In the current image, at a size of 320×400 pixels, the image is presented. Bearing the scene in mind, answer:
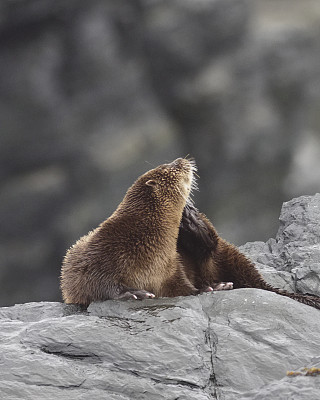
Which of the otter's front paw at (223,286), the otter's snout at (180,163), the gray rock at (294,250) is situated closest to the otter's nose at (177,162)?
the otter's snout at (180,163)

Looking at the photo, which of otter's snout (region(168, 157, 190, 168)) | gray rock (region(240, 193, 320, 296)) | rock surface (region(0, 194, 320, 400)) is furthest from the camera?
gray rock (region(240, 193, 320, 296))

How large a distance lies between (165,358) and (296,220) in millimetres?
3893

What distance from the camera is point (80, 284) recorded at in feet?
18.1

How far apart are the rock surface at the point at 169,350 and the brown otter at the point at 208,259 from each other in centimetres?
79

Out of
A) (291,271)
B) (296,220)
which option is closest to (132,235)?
(291,271)

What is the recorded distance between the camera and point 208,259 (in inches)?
243

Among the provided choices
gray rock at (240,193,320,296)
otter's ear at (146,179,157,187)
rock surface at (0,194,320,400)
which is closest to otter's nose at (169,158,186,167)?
otter's ear at (146,179,157,187)

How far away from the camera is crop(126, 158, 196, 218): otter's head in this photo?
5.76 metres

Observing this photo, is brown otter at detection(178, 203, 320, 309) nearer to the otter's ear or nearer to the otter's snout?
the otter's snout

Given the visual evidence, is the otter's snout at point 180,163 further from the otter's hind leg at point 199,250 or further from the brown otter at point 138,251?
the otter's hind leg at point 199,250

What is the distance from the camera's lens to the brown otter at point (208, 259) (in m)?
6.13

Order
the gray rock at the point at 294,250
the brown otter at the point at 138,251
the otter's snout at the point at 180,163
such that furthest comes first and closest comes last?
1. the gray rock at the point at 294,250
2. the otter's snout at the point at 180,163
3. the brown otter at the point at 138,251

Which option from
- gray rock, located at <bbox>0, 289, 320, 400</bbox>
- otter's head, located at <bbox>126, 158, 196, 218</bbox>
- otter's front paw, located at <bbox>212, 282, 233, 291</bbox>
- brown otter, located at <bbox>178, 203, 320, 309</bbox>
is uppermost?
otter's head, located at <bbox>126, 158, 196, 218</bbox>

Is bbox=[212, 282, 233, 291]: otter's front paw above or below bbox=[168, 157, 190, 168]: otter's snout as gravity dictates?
below
